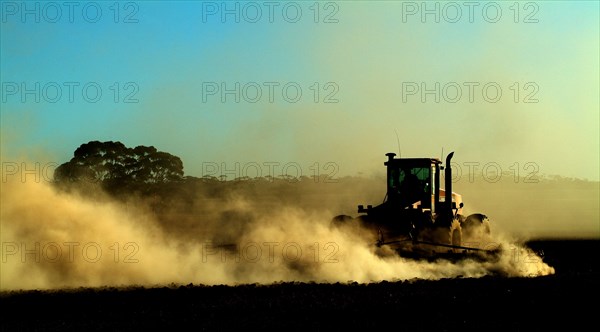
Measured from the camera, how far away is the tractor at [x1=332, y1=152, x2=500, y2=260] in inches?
964

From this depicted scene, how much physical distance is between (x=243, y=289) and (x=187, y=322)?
4.70 meters

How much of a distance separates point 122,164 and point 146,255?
31699 mm

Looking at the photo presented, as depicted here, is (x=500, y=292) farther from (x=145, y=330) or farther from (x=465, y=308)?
(x=145, y=330)

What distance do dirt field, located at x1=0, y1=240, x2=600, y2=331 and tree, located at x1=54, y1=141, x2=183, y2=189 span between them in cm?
2790

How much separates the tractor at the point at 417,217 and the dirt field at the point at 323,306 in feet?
12.7

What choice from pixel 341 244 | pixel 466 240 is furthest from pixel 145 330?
pixel 466 240

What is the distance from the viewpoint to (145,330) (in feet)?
45.4
